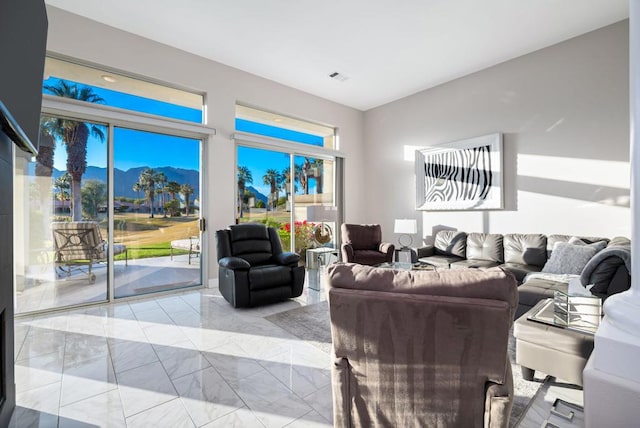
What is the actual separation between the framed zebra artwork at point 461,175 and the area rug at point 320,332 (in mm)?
2473

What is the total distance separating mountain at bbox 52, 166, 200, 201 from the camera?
379 cm

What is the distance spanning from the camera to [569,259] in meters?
3.46

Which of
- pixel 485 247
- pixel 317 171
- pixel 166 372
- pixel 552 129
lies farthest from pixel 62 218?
pixel 552 129

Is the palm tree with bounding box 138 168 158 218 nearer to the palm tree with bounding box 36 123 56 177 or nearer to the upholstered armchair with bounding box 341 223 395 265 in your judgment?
the palm tree with bounding box 36 123 56 177

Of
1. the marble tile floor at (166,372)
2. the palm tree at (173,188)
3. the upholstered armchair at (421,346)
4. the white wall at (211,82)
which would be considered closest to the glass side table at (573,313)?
the upholstered armchair at (421,346)

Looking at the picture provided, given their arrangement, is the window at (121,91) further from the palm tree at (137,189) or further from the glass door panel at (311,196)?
the glass door panel at (311,196)

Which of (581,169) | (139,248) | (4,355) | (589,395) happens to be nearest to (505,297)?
(589,395)

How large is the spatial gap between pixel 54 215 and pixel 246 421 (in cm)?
337

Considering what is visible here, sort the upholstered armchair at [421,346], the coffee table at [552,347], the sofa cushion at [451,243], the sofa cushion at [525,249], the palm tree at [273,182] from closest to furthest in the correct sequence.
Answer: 1. the upholstered armchair at [421,346]
2. the coffee table at [552,347]
3. the sofa cushion at [525,249]
4. the sofa cushion at [451,243]
5. the palm tree at [273,182]

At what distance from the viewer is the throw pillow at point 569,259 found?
3379 millimetres

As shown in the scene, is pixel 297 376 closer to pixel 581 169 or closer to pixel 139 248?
pixel 139 248

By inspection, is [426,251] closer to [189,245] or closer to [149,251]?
[189,245]

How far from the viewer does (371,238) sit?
5.61 metres

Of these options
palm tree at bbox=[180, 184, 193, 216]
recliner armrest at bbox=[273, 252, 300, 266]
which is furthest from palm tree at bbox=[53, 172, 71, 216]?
recliner armrest at bbox=[273, 252, 300, 266]
